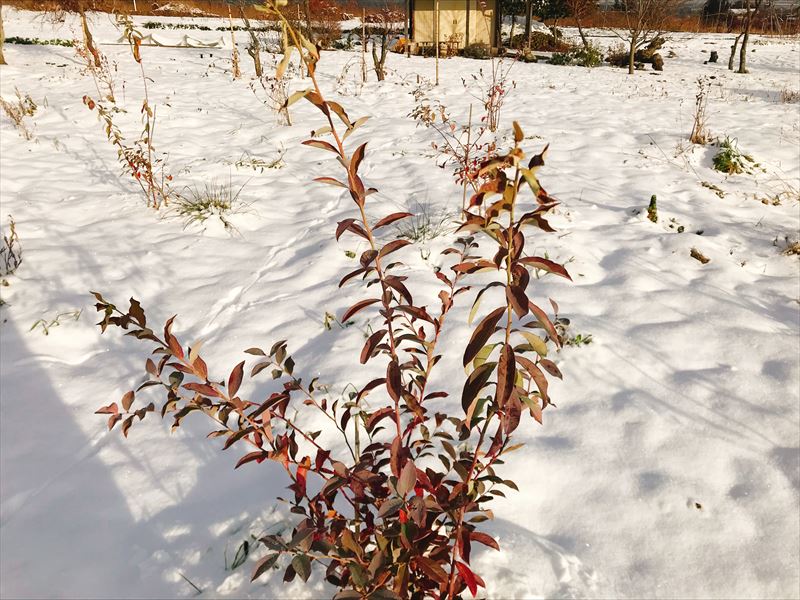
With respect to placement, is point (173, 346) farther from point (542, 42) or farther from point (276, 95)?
point (542, 42)

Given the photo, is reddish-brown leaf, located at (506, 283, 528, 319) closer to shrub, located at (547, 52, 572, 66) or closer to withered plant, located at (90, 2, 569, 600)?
withered plant, located at (90, 2, 569, 600)

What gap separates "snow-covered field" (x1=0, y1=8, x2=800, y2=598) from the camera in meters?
1.59

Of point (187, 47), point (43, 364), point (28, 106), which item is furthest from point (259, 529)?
point (187, 47)

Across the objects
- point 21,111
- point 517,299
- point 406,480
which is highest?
point 21,111

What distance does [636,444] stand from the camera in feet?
6.46

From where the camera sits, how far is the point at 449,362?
2416mm

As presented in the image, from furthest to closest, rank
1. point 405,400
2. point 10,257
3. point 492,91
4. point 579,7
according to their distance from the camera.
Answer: point 579,7
point 492,91
point 10,257
point 405,400

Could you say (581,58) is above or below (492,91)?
above

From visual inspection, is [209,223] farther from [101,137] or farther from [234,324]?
[101,137]

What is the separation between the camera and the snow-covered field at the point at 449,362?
159cm

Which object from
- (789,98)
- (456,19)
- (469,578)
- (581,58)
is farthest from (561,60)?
(469,578)

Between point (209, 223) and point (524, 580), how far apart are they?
11.4ft

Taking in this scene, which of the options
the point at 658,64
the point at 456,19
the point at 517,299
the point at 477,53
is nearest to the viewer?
the point at 517,299

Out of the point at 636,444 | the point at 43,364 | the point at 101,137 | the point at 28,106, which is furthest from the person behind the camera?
the point at 28,106
